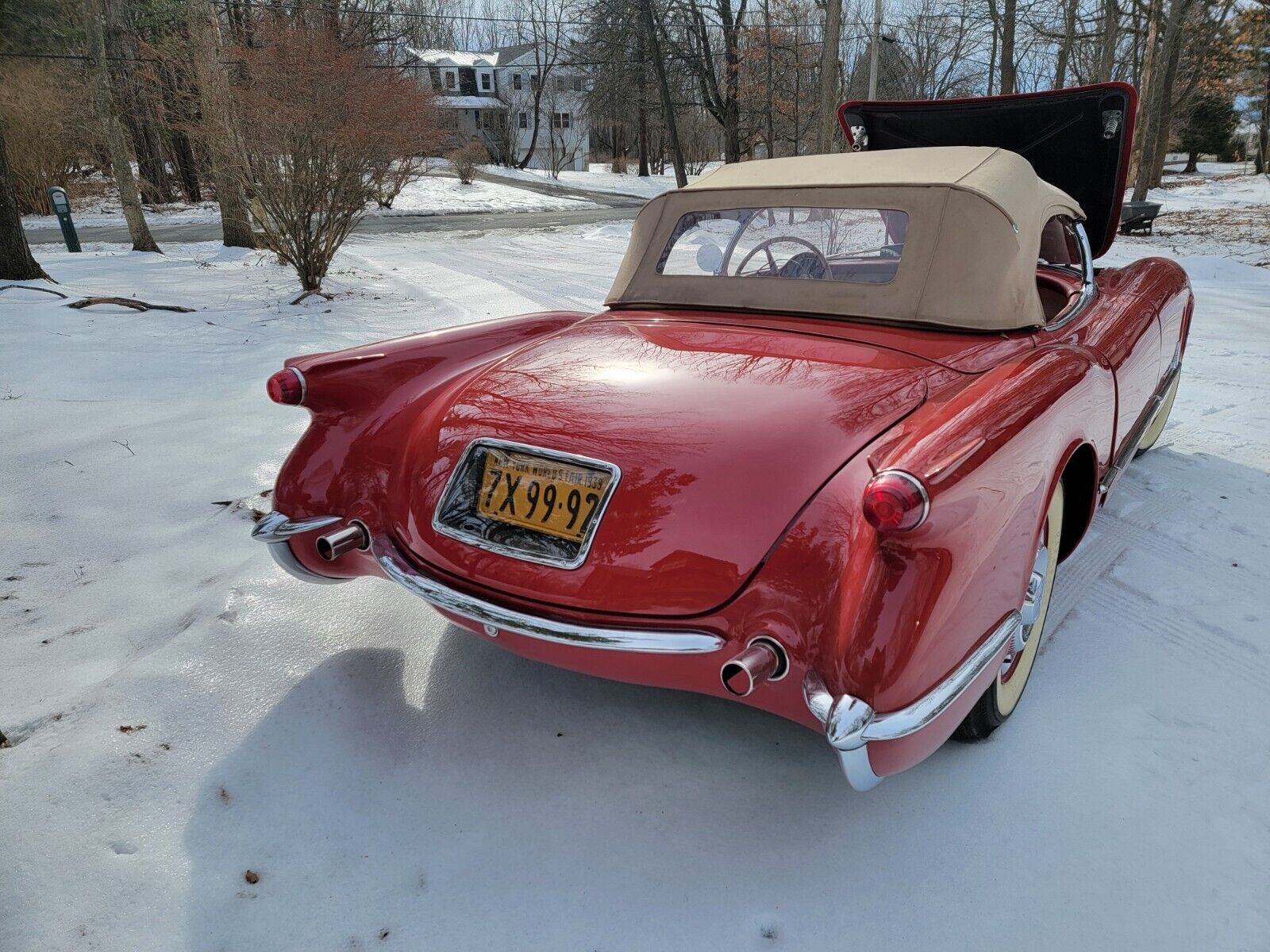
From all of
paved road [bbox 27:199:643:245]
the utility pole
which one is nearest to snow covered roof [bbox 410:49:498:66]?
paved road [bbox 27:199:643:245]

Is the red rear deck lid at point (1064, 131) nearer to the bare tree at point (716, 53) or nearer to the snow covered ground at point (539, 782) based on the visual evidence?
the snow covered ground at point (539, 782)

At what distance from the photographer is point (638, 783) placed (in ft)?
6.82

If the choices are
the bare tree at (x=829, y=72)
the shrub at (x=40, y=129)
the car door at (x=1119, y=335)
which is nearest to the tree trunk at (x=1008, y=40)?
the bare tree at (x=829, y=72)

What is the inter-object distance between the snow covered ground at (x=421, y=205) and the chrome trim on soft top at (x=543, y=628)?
17.9m

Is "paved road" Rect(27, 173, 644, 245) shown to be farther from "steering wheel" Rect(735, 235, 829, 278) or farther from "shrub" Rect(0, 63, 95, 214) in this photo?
"steering wheel" Rect(735, 235, 829, 278)

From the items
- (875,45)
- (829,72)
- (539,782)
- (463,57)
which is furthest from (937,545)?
(463,57)

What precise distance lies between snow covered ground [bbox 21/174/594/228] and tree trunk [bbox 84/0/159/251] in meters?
6.68

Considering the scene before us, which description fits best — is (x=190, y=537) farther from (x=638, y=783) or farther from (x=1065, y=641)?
(x=1065, y=641)

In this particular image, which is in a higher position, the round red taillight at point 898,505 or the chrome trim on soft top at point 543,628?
the round red taillight at point 898,505

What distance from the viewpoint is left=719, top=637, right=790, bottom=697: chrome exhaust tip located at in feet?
5.35

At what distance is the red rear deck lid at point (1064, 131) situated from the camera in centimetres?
400

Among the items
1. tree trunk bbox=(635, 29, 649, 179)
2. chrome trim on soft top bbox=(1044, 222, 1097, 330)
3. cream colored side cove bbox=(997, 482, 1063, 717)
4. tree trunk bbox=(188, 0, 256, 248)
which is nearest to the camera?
cream colored side cove bbox=(997, 482, 1063, 717)

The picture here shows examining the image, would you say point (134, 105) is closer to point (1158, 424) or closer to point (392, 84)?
point (392, 84)

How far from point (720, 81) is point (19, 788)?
97.7 feet
